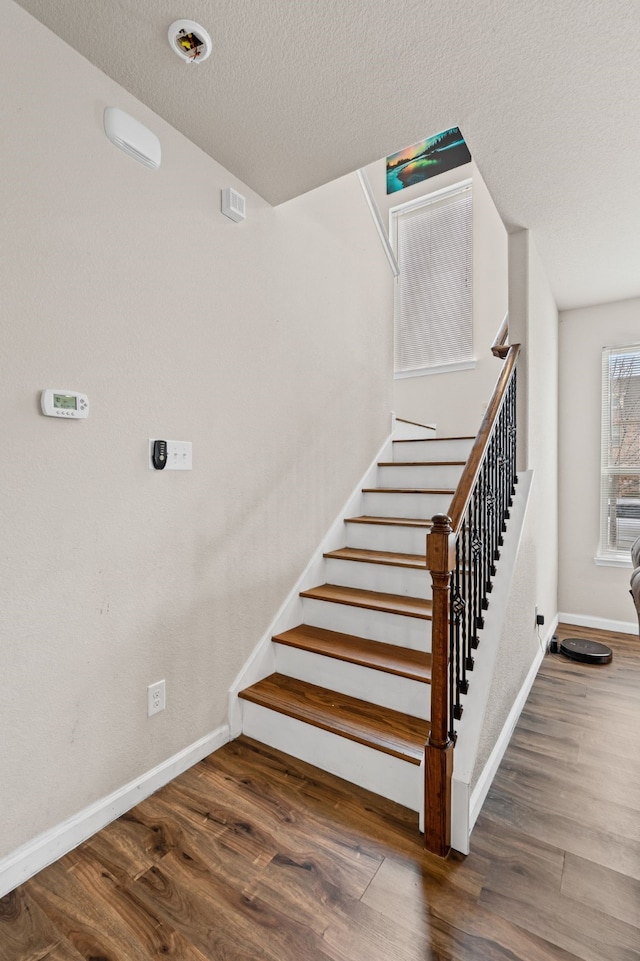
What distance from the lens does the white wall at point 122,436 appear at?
52.9 inches

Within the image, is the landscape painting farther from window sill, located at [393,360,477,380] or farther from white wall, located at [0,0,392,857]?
white wall, located at [0,0,392,857]

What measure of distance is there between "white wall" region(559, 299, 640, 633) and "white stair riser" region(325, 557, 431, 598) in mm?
2145

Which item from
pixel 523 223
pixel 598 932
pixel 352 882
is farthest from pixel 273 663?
pixel 523 223

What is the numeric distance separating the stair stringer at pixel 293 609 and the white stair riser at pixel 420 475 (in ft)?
0.30

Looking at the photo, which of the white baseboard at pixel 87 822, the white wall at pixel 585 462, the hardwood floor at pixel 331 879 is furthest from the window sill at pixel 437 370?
the white baseboard at pixel 87 822

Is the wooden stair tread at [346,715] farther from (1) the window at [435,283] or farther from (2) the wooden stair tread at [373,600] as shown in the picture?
(1) the window at [435,283]

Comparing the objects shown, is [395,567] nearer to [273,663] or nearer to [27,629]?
[273,663]

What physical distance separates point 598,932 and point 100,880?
140 centimetres

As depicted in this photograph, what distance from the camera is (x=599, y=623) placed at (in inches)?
144

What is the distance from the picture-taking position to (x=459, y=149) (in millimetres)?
4262

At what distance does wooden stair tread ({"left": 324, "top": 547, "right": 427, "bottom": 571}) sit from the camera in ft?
7.77

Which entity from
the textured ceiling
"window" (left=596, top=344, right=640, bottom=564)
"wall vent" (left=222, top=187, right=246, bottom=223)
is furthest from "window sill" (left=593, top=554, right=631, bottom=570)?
"wall vent" (left=222, top=187, right=246, bottom=223)

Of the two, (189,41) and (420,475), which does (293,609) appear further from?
(189,41)

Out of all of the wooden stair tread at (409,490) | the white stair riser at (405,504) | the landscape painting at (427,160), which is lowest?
the white stair riser at (405,504)
